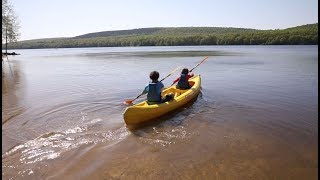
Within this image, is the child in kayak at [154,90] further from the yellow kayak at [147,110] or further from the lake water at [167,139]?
the lake water at [167,139]

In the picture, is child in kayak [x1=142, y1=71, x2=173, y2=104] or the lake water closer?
the lake water

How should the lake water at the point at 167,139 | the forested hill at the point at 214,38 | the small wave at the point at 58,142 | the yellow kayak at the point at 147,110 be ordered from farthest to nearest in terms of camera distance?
the forested hill at the point at 214,38
the yellow kayak at the point at 147,110
the small wave at the point at 58,142
the lake water at the point at 167,139

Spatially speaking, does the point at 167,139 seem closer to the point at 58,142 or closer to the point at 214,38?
the point at 58,142

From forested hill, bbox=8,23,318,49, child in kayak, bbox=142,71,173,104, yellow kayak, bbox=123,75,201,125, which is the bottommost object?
forested hill, bbox=8,23,318,49

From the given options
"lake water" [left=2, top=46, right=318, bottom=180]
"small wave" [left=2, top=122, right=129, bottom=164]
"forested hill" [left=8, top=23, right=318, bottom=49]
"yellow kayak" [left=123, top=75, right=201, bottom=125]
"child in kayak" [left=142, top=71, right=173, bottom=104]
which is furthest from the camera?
"forested hill" [left=8, top=23, right=318, bottom=49]

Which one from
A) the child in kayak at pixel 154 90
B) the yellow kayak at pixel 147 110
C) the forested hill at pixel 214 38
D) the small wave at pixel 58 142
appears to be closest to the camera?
the small wave at pixel 58 142

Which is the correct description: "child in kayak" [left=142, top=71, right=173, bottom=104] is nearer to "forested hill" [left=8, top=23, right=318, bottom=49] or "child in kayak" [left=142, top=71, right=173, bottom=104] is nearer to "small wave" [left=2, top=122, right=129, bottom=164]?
"small wave" [left=2, top=122, right=129, bottom=164]

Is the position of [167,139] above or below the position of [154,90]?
below

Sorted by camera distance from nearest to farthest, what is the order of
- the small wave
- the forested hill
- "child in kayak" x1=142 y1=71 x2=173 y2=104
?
1. the small wave
2. "child in kayak" x1=142 y1=71 x2=173 y2=104
3. the forested hill

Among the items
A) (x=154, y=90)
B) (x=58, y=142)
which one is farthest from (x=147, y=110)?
(x=58, y=142)

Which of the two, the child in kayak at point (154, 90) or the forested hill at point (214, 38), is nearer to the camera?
the child in kayak at point (154, 90)

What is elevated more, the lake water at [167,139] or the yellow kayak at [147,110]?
the yellow kayak at [147,110]

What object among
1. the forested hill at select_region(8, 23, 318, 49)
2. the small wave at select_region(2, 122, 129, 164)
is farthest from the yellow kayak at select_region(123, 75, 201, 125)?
the forested hill at select_region(8, 23, 318, 49)

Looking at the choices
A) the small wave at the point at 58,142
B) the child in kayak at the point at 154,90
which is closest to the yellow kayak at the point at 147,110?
the child in kayak at the point at 154,90
